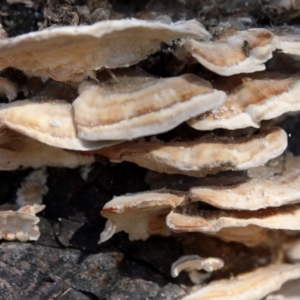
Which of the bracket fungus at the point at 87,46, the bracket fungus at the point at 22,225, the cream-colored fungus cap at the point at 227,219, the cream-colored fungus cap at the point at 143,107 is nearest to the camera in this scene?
the bracket fungus at the point at 87,46

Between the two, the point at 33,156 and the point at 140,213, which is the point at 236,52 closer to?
the point at 140,213

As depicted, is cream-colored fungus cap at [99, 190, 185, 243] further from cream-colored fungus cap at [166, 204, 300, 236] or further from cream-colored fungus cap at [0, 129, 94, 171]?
cream-colored fungus cap at [0, 129, 94, 171]

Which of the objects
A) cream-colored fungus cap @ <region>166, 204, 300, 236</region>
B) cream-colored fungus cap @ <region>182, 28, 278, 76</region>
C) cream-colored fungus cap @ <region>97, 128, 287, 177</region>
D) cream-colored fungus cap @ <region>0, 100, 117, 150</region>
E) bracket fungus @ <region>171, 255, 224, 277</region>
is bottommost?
bracket fungus @ <region>171, 255, 224, 277</region>

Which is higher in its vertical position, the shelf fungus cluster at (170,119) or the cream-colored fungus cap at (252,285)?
the shelf fungus cluster at (170,119)

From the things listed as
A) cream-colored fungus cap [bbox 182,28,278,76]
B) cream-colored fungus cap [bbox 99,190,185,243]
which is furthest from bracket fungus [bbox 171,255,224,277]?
cream-colored fungus cap [bbox 182,28,278,76]

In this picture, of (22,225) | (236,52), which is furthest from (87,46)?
(22,225)

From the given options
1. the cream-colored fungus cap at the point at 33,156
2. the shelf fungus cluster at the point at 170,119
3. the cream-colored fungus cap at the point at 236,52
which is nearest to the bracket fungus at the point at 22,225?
the shelf fungus cluster at the point at 170,119

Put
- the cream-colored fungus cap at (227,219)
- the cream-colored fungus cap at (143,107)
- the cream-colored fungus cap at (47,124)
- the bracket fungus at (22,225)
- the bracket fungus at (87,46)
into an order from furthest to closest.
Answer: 1. the bracket fungus at (22,225)
2. the cream-colored fungus cap at (227,219)
3. the cream-colored fungus cap at (47,124)
4. the cream-colored fungus cap at (143,107)
5. the bracket fungus at (87,46)

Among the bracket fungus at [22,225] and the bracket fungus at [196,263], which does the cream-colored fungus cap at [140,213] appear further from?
the bracket fungus at [22,225]

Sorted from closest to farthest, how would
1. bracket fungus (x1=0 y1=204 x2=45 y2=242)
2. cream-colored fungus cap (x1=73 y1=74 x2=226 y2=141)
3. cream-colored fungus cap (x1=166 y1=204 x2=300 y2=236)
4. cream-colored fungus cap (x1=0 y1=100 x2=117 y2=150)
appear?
cream-colored fungus cap (x1=73 y1=74 x2=226 y2=141) < cream-colored fungus cap (x1=0 y1=100 x2=117 y2=150) < cream-colored fungus cap (x1=166 y1=204 x2=300 y2=236) < bracket fungus (x1=0 y1=204 x2=45 y2=242)
